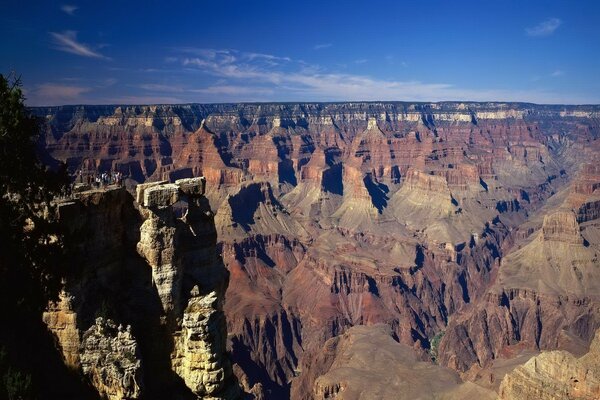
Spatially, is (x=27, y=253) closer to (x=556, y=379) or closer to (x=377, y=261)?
(x=556, y=379)

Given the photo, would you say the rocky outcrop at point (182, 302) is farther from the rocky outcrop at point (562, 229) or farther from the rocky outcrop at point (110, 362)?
the rocky outcrop at point (562, 229)

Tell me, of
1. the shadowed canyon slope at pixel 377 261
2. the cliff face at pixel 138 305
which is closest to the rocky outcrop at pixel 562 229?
the shadowed canyon slope at pixel 377 261

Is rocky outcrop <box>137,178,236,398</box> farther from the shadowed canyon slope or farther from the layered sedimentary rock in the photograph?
the shadowed canyon slope

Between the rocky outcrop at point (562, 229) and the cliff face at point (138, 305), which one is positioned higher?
the cliff face at point (138, 305)

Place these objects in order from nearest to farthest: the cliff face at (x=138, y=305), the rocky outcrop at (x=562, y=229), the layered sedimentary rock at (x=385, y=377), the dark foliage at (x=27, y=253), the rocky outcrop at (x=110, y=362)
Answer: the dark foliage at (x=27, y=253), the rocky outcrop at (x=110, y=362), the cliff face at (x=138, y=305), the layered sedimentary rock at (x=385, y=377), the rocky outcrop at (x=562, y=229)

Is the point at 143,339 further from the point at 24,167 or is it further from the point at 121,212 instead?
the point at 24,167

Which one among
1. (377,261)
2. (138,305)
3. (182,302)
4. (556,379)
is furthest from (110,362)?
(377,261)

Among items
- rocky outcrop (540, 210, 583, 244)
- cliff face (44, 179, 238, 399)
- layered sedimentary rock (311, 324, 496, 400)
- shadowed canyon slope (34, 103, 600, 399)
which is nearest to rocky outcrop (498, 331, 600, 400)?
layered sedimentary rock (311, 324, 496, 400)
